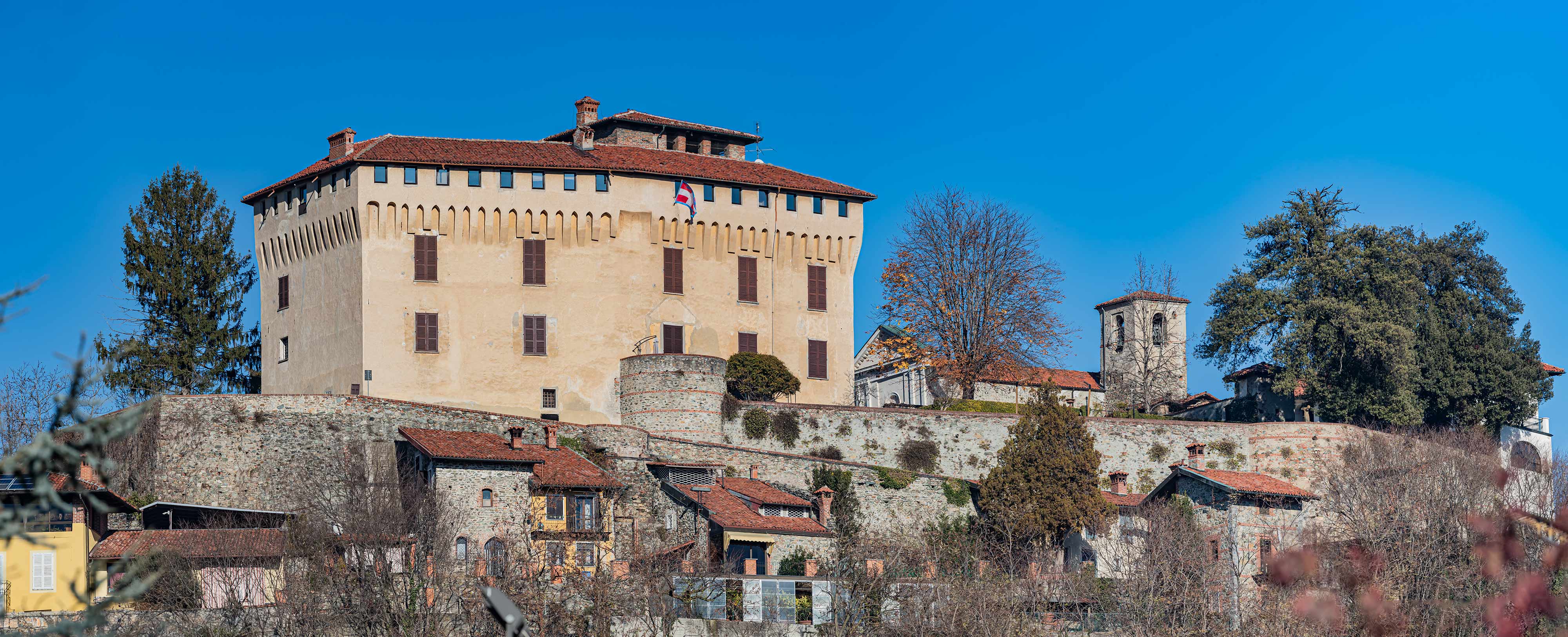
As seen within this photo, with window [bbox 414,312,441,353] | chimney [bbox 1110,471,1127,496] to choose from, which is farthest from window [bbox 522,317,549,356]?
chimney [bbox 1110,471,1127,496]

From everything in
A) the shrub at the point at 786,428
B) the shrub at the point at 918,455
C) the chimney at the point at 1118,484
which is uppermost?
the shrub at the point at 786,428

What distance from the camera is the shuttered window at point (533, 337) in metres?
48.4

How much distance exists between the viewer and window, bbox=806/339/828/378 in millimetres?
51531

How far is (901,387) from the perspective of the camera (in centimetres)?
6769

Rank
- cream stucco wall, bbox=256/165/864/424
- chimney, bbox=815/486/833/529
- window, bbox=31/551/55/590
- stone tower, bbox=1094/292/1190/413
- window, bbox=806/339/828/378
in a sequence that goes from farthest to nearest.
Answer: stone tower, bbox=1094/292/1190/413
window, bbox=806/339/828/378
cream stucco wall, bbox=256/165/864/424
chimney, bbox=815/486/833/529
window, bbox=31/551/55/590

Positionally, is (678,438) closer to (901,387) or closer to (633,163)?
(633,163)

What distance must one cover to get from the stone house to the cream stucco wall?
313 inches

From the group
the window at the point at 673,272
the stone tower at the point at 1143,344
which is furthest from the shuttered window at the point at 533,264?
the stone tower at the point at 1143,344

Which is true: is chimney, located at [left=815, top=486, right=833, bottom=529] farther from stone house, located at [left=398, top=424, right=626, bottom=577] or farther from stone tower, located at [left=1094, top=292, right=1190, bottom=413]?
stone tower, located at [left=1094, top=292, right=1190, bottom=413]

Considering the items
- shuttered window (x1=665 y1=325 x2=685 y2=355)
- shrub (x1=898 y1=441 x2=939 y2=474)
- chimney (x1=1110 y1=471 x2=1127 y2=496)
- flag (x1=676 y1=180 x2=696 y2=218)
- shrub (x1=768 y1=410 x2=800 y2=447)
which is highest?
flag (x1=676 y1=180 x2=696 y2=218)

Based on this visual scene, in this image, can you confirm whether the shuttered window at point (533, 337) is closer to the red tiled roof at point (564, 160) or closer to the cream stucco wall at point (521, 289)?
the cream stucco wall at point (521, 289)

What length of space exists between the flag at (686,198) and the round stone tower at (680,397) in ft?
19.5

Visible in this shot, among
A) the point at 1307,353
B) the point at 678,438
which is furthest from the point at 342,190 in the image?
the point at 1307,353

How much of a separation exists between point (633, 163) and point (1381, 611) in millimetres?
45195
